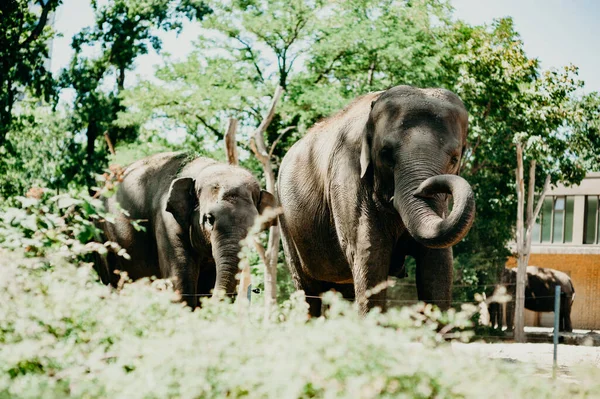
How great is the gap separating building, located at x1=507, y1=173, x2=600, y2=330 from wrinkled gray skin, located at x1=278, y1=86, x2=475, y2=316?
99.2 ft

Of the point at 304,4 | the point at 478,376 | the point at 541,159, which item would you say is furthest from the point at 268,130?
the point at 478,376

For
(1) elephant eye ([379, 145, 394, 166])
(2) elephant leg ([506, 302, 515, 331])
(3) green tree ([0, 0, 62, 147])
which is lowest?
(2) elephant leg ([506, 302, 515, 331])

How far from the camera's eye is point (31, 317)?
4.29m

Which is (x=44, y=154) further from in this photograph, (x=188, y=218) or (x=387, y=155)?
(x=387, y=155)

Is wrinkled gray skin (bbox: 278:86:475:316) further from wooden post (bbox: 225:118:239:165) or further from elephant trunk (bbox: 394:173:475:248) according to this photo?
wooden post (bbox: 225:118:239:165)

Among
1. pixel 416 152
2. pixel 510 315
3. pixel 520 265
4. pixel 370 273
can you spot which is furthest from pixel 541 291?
pixel 416 152

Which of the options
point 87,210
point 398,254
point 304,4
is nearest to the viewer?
point 87,210

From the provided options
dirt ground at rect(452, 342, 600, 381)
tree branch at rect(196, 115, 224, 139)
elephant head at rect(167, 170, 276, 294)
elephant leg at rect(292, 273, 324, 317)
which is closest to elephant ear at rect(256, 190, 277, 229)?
elephant head at rect(167, 170, 276, 294)

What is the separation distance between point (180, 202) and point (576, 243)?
31142mm

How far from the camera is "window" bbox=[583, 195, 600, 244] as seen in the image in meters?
36.9

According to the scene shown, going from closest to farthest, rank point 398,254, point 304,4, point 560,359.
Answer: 1. point 398,254
2. point 560,359
3. point 304,4

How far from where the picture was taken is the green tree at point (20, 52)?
2050cm

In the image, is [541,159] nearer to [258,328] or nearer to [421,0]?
[421,0]

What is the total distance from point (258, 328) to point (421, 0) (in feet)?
72.5
